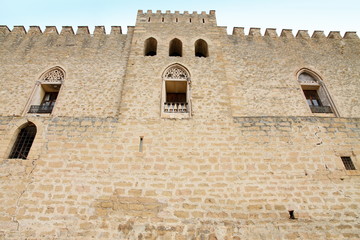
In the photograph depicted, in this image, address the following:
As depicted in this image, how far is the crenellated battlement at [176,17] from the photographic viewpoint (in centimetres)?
898

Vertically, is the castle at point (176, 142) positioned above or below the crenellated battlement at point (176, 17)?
below

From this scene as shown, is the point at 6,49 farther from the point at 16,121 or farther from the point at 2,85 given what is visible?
the point at 16,121

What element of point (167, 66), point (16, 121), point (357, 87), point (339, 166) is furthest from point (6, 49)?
point (357, 87)

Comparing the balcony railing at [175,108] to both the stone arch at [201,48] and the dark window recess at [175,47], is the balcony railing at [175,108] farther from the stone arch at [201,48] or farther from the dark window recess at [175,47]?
the dark window recess at [175,47]

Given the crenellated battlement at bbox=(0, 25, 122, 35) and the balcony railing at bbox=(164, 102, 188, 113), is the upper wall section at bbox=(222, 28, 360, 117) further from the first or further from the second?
the crenellated battlement at bbox=(0, 25, 122, 35)

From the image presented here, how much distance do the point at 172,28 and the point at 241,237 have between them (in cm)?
838

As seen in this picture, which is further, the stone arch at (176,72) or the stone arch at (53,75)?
the stone arch at (53,75)

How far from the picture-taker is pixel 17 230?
4051 millimetres

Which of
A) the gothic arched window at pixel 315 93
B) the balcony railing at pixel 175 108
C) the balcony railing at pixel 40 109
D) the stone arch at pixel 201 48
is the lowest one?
the balcony railing at pixel 175 108

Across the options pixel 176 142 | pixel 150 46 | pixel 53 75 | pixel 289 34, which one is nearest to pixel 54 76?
pixel 53 75

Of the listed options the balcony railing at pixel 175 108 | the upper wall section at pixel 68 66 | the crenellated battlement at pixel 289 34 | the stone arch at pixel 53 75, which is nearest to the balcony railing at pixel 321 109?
the crenellated battlement at pixel 289 34

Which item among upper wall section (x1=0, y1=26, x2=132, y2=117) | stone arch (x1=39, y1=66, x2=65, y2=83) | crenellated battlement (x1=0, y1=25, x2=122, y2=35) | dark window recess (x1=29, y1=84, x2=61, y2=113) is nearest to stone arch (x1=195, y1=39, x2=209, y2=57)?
upper wall section (x1=0, y1=26, x2=132, y2=117)

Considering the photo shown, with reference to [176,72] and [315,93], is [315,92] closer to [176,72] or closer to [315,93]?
[315,93]

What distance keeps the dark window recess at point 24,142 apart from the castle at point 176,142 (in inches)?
1.5
